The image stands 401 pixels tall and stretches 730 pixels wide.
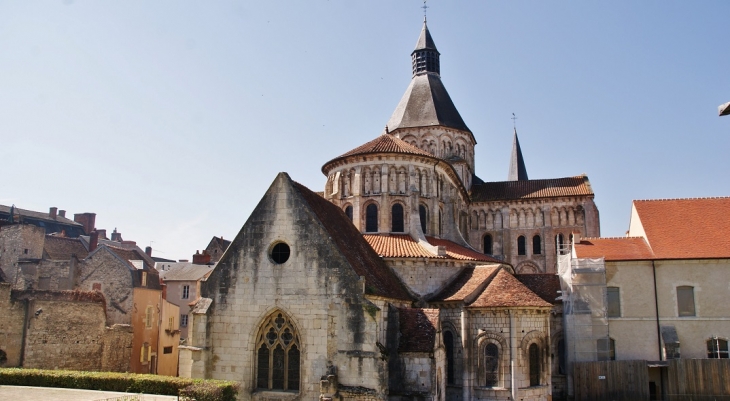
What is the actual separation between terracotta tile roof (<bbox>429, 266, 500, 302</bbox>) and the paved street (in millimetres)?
12605

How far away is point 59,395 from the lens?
57.1 feet

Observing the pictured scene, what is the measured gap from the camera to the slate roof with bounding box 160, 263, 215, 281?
1863 inches

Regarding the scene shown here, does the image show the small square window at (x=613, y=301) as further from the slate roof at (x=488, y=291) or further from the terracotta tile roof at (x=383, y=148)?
the terracotta tile roof at (x=383, y=148)

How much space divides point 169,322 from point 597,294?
87.1ft

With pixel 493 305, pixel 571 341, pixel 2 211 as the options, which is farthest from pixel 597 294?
pixel 2 211

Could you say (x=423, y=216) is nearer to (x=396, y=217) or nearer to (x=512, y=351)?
(x=396, y=217)

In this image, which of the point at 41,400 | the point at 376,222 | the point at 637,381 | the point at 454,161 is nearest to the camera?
the point at 41,400

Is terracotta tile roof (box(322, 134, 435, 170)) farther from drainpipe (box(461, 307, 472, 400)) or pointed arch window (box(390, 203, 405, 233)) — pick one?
drainpipe (box(461, 307, 472, 400))

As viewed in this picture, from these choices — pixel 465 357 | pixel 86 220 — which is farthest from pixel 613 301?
pixel 86 220

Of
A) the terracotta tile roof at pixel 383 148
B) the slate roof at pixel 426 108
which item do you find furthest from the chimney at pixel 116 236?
the terracotta tile roof at pixel 383 148

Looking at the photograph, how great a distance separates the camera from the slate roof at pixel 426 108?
4619 cm

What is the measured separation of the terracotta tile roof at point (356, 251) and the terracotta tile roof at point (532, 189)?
21.6 metres

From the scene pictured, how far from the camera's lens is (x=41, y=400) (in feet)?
53.8

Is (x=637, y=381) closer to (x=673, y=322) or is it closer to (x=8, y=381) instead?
(x=673, y=322)
